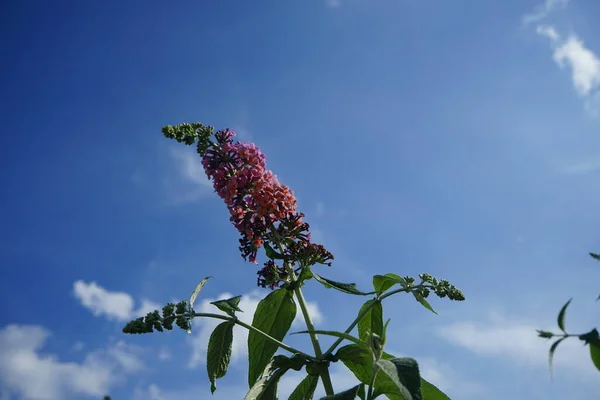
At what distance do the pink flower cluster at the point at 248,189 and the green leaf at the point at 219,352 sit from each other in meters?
0.66

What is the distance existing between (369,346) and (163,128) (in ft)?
7.97

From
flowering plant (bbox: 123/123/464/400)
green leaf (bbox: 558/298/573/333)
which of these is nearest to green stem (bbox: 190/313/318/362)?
flowering plant (bbox: 123/123/464/400)

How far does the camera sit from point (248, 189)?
4.26 m

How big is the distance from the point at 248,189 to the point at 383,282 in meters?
1.15

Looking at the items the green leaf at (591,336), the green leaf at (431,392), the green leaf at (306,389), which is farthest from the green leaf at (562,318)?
the green leaf at (306,389)

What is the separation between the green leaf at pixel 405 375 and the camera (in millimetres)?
2613

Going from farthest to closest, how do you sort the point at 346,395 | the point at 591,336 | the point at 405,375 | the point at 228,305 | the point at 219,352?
the point at 219,352 < the point at 228,305 < the point at 346,395 < the point at 405,375 < the point at 591,336

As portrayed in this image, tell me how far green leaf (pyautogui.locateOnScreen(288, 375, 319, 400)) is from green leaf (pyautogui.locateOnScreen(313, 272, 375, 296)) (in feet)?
1.95

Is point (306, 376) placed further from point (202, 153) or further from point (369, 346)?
point (202, 153)

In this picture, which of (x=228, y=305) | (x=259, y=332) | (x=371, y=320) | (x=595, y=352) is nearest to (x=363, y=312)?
(x=371, y=320)

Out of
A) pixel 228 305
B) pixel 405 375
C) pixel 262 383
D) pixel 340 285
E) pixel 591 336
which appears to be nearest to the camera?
pixel 591 336

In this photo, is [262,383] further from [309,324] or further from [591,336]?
[591,336]

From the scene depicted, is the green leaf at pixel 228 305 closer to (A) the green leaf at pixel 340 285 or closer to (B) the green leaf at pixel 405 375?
(A) the green leaf at pixel 340 285

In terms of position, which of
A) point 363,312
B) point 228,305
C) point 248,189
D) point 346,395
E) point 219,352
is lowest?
point 346,395
